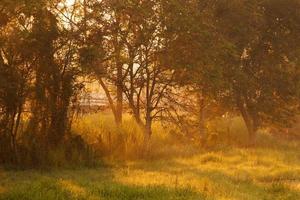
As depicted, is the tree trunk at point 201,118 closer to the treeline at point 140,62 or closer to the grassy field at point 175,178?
the treeline at point 140,62

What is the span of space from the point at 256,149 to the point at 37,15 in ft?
32.1

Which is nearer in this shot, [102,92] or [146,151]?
[146,151]

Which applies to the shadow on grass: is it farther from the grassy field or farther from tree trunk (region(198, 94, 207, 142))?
tree trunk (region(198, 94, 207, 142))

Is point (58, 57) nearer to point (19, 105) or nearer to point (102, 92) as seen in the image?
point (19, 105)

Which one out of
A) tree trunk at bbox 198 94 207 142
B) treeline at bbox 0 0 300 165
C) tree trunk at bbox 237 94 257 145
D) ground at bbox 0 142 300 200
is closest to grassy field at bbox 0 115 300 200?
ground at bbox 0 142 300 200

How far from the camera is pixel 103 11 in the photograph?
52.7 ft

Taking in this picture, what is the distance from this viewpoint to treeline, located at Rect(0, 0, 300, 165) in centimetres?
1480

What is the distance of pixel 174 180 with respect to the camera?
42.8 feet

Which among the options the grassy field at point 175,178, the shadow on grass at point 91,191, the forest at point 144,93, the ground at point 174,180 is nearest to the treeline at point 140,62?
the forest at point 144,93

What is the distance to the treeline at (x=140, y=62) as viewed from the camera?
A: 14.8 metres

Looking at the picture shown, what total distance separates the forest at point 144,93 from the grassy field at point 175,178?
1.6 inches

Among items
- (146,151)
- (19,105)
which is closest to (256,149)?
(146,151)

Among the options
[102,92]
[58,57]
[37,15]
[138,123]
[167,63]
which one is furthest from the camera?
[102,92]

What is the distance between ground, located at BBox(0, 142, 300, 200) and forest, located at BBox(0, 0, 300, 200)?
4cm
